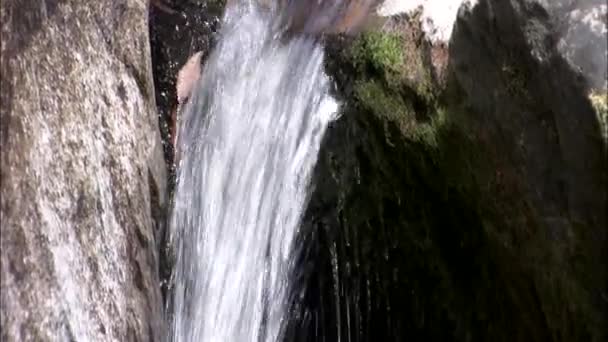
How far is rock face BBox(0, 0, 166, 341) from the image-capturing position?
193 centimetres

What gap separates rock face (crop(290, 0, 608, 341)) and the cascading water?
0.08 m

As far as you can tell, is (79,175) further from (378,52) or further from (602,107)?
(602,107)

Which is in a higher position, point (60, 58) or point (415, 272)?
point (60, 58)

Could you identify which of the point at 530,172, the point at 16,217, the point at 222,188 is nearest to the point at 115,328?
the point at 16,217

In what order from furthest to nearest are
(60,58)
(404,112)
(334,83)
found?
(334,83)
(404,112)
(60,58)

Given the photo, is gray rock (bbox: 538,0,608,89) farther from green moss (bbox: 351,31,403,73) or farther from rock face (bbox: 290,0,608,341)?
green moss (bbox: 351,31,403,73)

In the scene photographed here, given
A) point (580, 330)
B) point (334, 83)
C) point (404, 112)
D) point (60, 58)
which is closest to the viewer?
point (580, 330)

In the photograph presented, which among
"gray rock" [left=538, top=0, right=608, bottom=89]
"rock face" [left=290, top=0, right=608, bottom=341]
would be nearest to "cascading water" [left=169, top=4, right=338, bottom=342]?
"rock face" [left=290, top=0, right=608, bottom=341]

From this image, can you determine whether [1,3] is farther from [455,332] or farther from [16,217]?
[455,332]

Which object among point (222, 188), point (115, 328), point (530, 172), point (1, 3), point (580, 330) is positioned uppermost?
point (1, 3)

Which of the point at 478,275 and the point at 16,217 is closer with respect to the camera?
the point at 16,217

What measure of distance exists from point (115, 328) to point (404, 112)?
3.19 ft

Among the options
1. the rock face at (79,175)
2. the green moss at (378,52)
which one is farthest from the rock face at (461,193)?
the rock face at (79,175)

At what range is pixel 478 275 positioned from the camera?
2.31 meters
